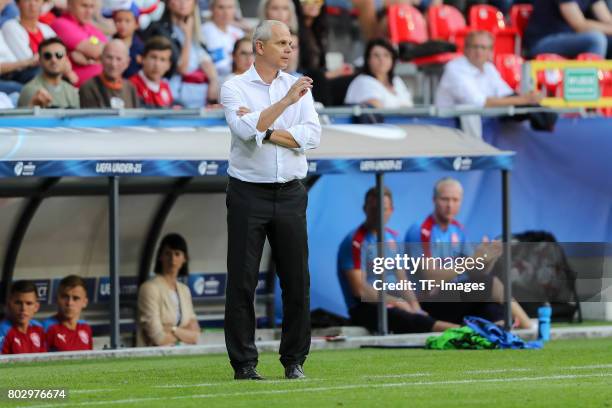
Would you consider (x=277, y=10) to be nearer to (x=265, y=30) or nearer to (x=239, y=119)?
(x=265, y=30)

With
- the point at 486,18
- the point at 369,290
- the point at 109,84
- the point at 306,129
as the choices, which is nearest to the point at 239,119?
the point at 306,129

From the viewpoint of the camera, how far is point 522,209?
664 inches

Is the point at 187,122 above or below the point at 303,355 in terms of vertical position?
above

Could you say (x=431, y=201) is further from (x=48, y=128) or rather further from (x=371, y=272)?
(x=48, y=128)

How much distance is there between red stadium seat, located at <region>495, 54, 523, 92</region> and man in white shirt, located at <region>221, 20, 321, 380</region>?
32.8 ft

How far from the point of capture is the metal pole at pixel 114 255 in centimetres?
1318

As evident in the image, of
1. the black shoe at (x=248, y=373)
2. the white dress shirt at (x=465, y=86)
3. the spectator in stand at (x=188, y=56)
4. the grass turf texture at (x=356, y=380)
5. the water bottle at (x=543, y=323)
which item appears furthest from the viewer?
the white dress shirt at (x=465, y=86)

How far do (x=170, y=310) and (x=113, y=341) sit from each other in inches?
39.0

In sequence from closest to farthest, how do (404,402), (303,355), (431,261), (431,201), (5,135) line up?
1. (404,402)
2. (303,355)
3. (5,135)
4. (431,261)
5. (431,201)

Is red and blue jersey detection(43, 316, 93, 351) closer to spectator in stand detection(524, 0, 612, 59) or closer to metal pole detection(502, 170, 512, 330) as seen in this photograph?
metal pole detection(502, 170, 512, 330)

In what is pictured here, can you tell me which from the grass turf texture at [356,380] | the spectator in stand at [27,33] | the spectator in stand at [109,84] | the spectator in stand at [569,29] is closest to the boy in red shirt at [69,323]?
the grass turf texture at [356,380]

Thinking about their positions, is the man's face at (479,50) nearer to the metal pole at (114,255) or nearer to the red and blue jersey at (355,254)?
the red and blue jersey at (355,254)

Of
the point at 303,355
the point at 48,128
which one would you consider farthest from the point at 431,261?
the point at 303,355

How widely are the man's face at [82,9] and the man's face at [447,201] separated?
3.79 metres
